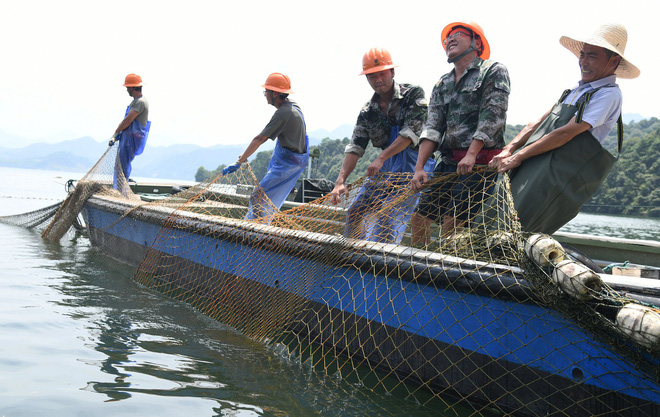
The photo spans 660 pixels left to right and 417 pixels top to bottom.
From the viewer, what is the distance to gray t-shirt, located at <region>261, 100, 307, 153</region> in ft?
20.6

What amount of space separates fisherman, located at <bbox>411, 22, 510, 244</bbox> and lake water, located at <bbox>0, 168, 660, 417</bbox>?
1372 mm

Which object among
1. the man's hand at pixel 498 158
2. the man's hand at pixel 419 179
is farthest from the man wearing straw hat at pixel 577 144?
the man's hand at pixel 419 179

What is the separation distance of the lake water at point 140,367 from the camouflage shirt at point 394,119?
6.60 ft

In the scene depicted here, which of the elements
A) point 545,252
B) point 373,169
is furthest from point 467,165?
point 545,252

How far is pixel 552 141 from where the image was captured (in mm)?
3043

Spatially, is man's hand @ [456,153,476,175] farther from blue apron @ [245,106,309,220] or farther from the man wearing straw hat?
blue apron @ [245,106,309,220]

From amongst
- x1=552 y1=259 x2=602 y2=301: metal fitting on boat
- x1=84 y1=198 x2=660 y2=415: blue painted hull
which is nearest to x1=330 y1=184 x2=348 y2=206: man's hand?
x1=84 y1=198 x2=660 y2=415: blue painted hull

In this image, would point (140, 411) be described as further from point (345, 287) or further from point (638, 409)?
point (638, 409)

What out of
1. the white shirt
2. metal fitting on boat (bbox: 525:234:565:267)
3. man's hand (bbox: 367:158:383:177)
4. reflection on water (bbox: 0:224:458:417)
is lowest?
reflection on water (bbox: 0:224:458:417)

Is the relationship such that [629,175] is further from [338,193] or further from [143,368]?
[143,368]

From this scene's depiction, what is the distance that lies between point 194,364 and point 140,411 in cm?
79

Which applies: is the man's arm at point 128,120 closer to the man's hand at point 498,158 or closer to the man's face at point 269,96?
the man's face at point 269,96

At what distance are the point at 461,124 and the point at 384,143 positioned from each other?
1121mm

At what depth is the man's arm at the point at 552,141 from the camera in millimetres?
2984
